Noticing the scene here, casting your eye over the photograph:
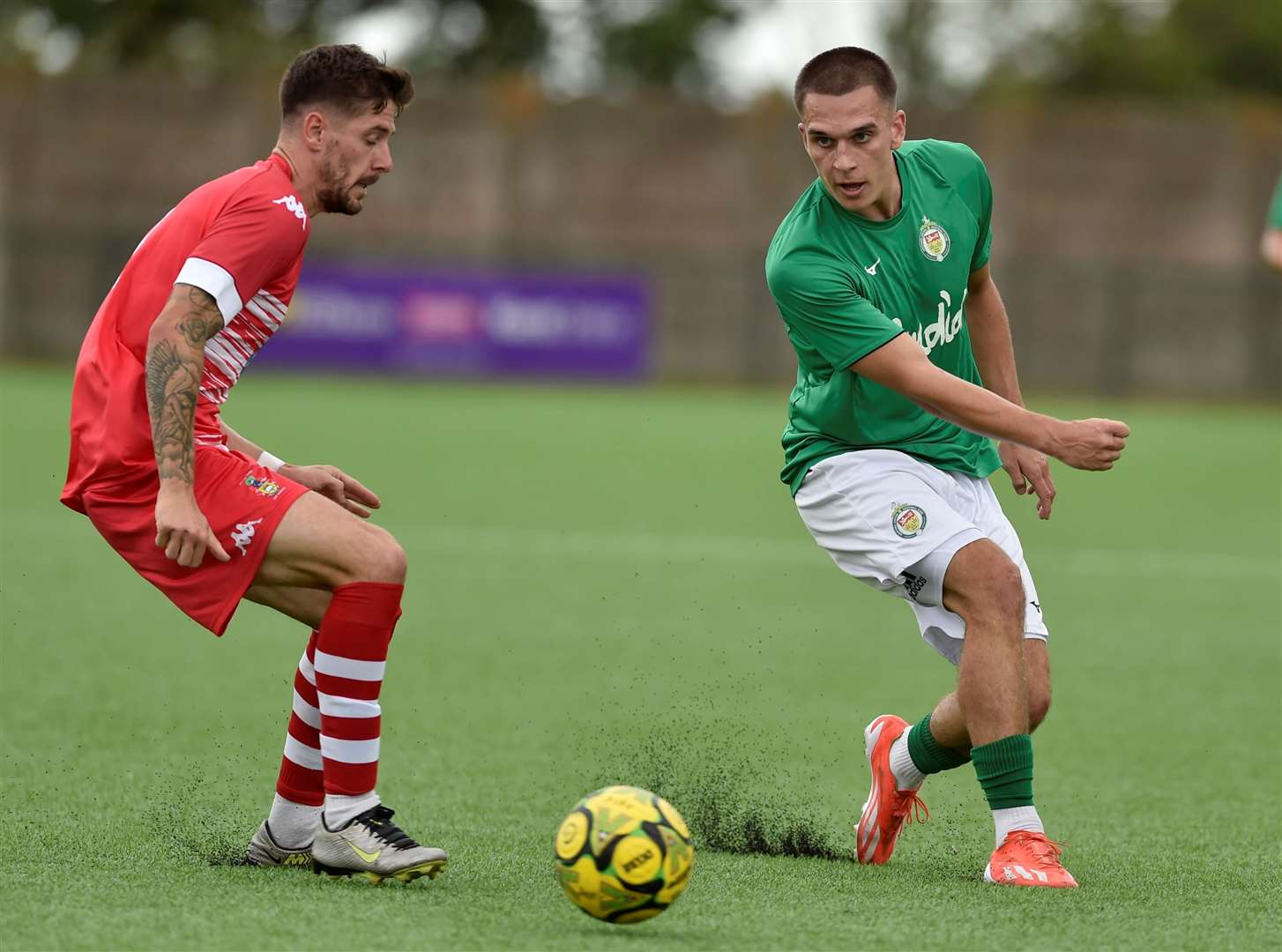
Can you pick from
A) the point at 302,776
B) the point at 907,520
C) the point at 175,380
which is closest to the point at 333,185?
the point at 175,380

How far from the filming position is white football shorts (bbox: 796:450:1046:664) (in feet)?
17.1

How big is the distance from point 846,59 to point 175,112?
30601 millimetres

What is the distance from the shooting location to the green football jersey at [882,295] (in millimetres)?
5176

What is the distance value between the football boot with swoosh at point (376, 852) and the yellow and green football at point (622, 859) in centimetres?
47

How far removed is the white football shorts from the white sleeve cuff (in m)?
1.85

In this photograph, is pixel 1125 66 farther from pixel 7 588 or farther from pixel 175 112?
pixel 7 588

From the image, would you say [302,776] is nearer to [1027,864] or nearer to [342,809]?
[342,809]

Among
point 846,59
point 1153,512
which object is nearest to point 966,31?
point 1153,512

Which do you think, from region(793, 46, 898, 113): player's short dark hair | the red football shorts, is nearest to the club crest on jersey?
region(793, 46, 898, 113): player's short dark hair

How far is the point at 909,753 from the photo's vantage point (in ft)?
18.2

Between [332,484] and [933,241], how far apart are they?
1848 mm

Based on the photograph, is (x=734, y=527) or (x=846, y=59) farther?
(x=734, y=527)

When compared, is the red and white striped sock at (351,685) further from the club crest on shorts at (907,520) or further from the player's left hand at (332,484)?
the club crest on shorts at (907,520)

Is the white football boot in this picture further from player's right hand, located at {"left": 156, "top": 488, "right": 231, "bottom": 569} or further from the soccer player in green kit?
the soccer player in green kit
